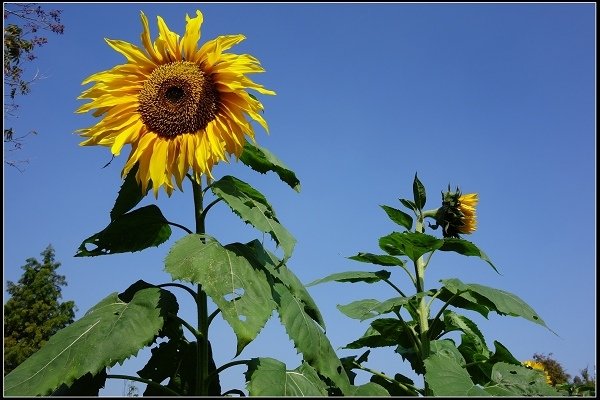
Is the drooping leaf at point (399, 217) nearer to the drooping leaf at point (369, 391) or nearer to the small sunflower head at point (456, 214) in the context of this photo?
Result: the small sunflower head at point (456, 214)

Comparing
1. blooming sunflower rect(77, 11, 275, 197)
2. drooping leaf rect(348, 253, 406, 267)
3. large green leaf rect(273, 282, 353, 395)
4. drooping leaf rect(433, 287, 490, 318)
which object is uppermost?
blooming sunflower rect(77, 11, 275, 197)

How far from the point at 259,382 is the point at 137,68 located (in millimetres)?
1191

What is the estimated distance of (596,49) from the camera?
2.49 metres

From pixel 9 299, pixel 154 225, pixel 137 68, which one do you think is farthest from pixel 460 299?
pixel 9 299

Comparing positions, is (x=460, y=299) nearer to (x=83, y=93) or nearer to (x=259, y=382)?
(x=259, y=382)

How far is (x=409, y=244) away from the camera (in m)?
2.78

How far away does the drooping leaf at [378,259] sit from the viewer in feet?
9.41

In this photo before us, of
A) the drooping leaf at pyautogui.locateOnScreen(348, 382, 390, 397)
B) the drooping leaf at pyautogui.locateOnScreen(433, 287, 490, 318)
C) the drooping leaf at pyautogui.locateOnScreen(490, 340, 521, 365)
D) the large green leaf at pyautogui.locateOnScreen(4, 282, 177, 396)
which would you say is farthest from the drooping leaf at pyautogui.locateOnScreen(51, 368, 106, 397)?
the drooping leaf at pyautogui.locateOnScreen(490, 340, 521, 365)

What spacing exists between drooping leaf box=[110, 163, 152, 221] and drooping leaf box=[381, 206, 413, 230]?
1.19 meters

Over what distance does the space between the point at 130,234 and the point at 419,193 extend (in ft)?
4.80

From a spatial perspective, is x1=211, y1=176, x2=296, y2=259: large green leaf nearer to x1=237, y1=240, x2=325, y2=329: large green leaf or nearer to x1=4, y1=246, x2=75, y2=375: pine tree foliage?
x1=237, y1=240, x2=325, y2=329: large green leaf

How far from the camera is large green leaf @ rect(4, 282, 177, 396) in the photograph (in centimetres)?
183

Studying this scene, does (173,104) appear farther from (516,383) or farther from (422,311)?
(516,383)

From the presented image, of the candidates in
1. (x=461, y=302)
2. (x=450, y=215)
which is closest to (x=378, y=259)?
(x=461, y=302)
